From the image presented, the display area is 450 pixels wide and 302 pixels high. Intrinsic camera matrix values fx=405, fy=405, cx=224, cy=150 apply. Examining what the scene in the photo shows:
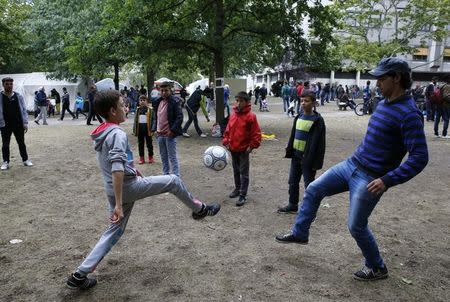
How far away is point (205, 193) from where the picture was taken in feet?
23.0

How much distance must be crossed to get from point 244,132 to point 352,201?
281 centimetres

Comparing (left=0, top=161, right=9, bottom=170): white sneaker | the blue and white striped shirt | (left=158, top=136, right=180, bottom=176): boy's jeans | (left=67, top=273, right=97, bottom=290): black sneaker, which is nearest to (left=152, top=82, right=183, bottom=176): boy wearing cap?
(left=158, top=136, right=180, bottom=176): boy's jeans

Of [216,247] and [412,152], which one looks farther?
[216,247]

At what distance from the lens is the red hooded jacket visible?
6148 mm

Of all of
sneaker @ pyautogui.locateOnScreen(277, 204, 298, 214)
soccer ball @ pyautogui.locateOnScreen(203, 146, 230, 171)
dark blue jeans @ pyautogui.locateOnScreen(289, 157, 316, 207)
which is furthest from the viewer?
soccer ball @ pyautogui.locateOnScreen(203, 146, 230, 171)

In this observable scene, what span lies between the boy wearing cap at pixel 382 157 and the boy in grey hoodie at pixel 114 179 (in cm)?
159

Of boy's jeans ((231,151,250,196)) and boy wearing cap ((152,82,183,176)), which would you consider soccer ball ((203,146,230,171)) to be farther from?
boy wearing cap ((152,82,183,176))

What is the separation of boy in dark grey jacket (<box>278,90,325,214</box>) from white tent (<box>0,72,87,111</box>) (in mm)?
24690

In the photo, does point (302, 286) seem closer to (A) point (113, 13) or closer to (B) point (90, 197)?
(B) point (90, 197)

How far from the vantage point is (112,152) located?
337cm

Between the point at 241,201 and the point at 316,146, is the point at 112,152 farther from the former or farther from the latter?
the point at 241,201

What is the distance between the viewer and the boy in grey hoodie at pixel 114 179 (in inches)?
134

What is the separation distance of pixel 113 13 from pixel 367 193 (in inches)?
478

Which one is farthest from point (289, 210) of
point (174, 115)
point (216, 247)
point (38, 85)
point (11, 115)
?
point (38, 85)
